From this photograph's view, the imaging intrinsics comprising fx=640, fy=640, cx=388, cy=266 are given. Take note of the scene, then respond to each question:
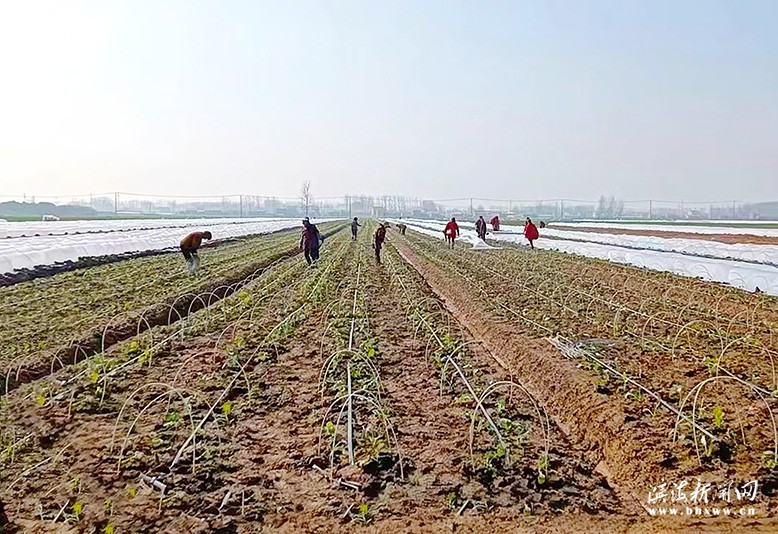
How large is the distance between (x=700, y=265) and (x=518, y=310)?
8.51 meters

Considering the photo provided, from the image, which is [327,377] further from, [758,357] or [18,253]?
[18,253]

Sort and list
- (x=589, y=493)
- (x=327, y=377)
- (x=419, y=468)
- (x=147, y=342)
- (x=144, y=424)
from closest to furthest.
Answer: (x=589, y=493) → (x=419, y=468) → (x=144, y=424) → (x=327, y=377) → (x=147, y=342)

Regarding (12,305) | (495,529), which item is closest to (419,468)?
(495,529)

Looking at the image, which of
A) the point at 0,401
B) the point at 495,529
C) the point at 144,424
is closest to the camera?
the point at 495,529

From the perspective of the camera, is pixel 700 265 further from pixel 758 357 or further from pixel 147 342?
pixel 147 342

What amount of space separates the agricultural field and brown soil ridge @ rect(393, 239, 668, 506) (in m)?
0.02

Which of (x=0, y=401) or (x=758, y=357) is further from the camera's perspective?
(x=758, y=357)

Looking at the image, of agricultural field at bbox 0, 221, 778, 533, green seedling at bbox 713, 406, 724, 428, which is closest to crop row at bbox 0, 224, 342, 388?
agricultural field at bbox 0, 221, 778, 533

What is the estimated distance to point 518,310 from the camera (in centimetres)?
1154

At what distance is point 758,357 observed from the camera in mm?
7719

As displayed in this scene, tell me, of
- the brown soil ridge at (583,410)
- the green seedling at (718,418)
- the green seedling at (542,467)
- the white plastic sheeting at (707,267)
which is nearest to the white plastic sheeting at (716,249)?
the white plastic sheeting at (707,267)

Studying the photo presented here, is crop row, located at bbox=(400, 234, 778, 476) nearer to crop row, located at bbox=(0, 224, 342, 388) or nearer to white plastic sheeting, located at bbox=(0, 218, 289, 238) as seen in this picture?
crop row, located at bbox=(0, 224, 342, 388)

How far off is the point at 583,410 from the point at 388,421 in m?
1.94

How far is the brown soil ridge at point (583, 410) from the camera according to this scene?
190 inches
